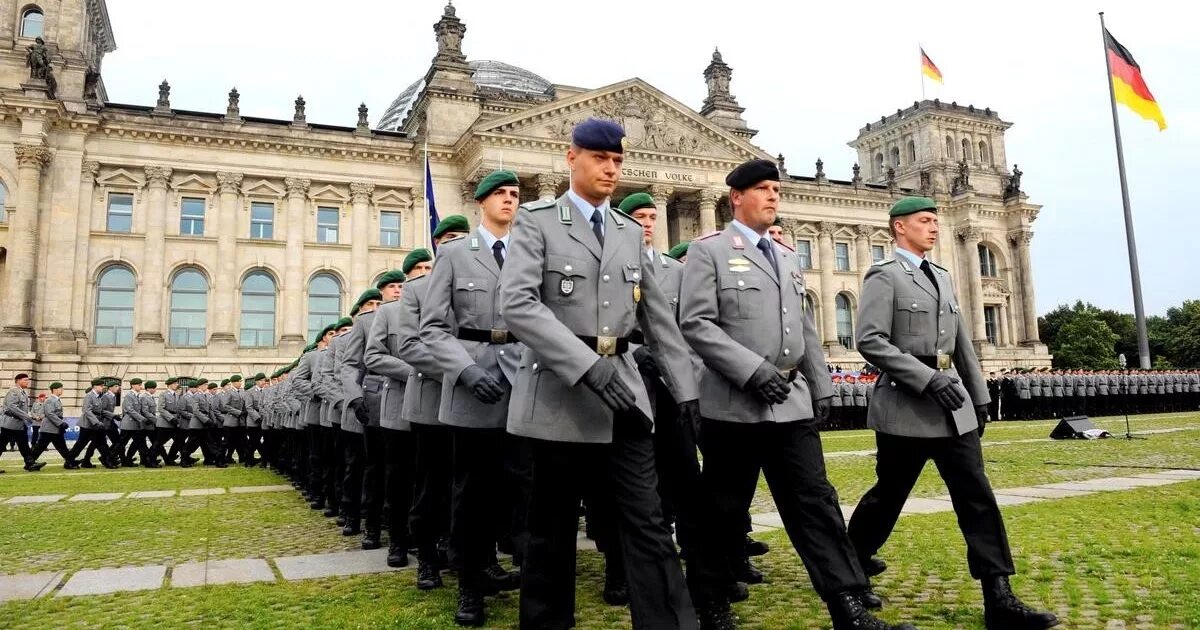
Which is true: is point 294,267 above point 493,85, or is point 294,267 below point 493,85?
below

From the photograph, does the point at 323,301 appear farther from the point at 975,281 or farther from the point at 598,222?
the point at 975,281

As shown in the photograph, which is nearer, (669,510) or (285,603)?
(285,603)

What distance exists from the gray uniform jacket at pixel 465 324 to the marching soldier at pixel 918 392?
224 centimetres

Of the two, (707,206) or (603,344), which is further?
(707,206)

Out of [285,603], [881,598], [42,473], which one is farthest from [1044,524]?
[42,473]

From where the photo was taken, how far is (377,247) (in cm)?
4200

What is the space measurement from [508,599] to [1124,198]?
35.8m

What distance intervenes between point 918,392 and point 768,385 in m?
1.12

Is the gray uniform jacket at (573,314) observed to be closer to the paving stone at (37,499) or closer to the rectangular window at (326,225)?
the paving stone at (37,499)

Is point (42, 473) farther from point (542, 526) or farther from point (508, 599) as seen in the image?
point (542, 526)

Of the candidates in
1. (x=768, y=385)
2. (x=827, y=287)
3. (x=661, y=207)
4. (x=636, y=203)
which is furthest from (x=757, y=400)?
(x=827, y=287)

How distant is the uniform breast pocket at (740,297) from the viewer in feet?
15.1

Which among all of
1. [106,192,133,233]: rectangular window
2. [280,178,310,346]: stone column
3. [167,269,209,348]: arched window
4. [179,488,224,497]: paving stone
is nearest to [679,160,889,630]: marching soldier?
[179,488,224,497]: paving stone

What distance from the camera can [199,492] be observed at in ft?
40.9
